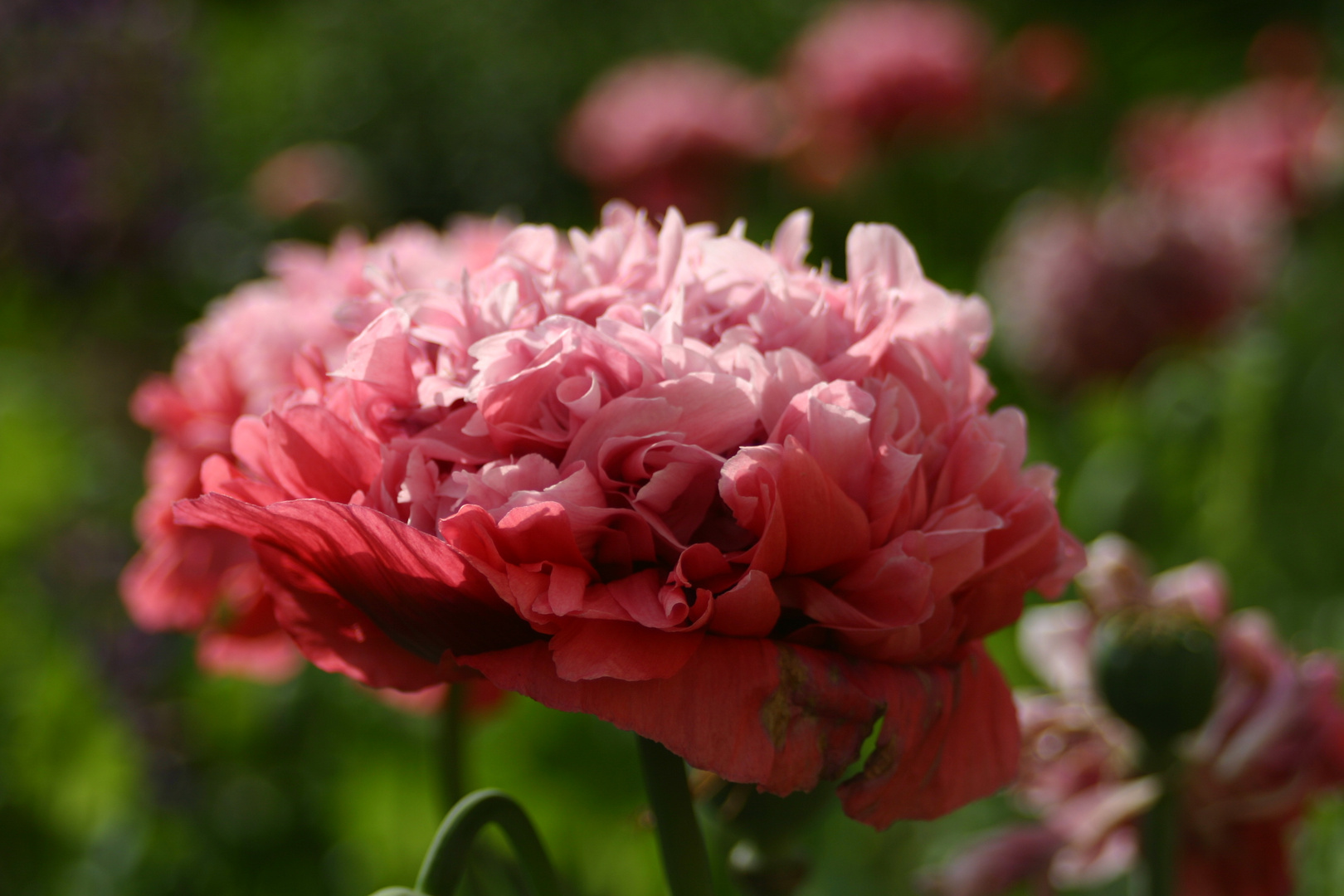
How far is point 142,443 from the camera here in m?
2.42

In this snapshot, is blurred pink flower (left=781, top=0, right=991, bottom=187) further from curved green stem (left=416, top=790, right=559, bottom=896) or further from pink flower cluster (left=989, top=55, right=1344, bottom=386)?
curved green stem (left=416, top=790, right=559, bottom=896)

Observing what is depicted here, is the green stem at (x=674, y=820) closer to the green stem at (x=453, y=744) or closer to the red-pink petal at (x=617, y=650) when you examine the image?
the red-pink petal at (x=617, y=650)

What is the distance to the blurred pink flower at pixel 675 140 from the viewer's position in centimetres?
234

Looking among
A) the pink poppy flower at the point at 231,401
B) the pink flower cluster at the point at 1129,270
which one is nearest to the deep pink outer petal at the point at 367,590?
the pink poppy flower at the point at 231,401

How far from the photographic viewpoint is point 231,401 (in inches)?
22.5

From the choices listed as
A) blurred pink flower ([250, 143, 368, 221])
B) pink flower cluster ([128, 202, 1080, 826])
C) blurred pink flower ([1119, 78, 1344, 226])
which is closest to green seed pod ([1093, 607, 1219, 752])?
pink flower cluster ([128, 202, 1080, 826])

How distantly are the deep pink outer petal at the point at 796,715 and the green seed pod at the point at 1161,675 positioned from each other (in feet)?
0.50

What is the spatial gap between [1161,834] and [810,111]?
2020 millimetres

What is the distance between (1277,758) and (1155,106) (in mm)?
2676

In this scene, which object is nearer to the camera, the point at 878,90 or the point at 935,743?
the point at 935,743

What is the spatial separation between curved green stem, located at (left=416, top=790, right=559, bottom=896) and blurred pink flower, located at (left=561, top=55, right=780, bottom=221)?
192cm

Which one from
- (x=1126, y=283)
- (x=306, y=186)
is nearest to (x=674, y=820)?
(x=1126, y=283)

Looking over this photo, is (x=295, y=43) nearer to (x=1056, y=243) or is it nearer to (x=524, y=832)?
(x=1056, y=243)

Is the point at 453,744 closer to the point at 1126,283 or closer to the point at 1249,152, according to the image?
the point at 1126,283
